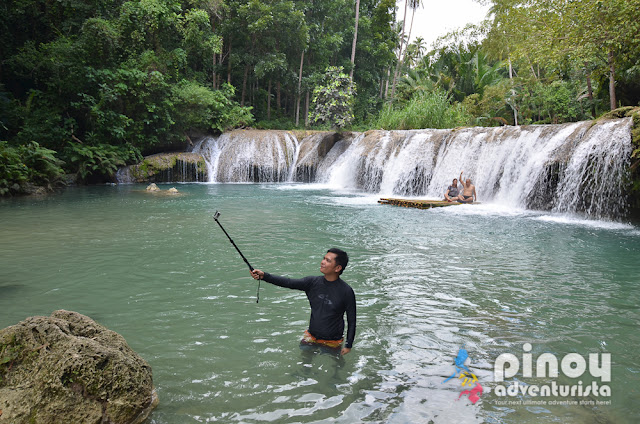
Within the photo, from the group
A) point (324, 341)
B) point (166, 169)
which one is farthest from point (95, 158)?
point (324, 341)

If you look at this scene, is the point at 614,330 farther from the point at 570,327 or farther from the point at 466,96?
the point at 466,96

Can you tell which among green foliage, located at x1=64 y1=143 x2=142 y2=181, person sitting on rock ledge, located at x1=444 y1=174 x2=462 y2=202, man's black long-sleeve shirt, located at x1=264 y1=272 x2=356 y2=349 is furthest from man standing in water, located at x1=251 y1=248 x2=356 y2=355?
green foliage, located at x1=64 y1=143 x2=142 y2=181

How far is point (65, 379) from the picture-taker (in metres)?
2.73

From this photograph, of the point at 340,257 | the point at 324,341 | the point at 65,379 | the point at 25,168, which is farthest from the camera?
the point at 25,168

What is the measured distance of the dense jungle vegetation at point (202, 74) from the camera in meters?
15.2

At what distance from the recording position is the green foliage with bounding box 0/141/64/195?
565 inches

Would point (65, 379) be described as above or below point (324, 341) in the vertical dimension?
above

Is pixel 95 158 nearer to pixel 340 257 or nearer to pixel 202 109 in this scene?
pixel 202 109

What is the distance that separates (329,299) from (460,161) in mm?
13781

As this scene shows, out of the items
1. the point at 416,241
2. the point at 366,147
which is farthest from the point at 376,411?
the point at 366,147

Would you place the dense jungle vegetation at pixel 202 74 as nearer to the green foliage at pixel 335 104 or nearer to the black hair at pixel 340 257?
the green foliage at pixel 335 104

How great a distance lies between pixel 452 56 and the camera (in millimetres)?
30359

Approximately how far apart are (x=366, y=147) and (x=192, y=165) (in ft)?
28.9

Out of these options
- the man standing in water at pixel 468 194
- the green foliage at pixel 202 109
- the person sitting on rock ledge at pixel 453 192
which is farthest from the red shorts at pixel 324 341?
the green foliage at pixel 202 109
